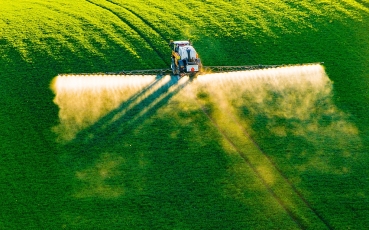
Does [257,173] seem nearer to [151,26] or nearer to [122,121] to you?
[122,121]

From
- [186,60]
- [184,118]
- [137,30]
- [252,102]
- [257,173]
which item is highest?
[137,30]

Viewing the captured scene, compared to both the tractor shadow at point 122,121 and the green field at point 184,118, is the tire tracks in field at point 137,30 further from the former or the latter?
the tractor shadow at point 122,121

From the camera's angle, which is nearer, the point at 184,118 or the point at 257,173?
the point at 257,173

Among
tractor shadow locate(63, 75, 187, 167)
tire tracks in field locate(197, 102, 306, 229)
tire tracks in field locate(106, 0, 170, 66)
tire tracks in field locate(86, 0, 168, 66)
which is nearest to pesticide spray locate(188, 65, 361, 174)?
tire tracks in field locate(197, 102, 306, 229)

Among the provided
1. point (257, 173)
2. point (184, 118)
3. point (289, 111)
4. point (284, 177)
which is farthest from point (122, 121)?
point (289, 111)

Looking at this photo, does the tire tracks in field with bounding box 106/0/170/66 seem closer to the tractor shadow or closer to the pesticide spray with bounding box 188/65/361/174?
the tractor shadow

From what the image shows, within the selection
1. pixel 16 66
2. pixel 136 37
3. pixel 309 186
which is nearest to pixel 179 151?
pixel 309 186

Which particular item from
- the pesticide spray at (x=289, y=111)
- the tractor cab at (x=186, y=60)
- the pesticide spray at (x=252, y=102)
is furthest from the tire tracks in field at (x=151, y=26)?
the pesticide spray at (x=289, y=111)

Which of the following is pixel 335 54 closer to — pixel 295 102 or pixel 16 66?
pixel 295 102
